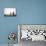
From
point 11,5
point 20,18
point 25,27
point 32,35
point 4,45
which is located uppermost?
point 11,5

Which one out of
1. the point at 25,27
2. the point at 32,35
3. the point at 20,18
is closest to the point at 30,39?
the point at 32,35

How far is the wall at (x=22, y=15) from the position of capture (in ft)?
10.0

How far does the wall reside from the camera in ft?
10.0

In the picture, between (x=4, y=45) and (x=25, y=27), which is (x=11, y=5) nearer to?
(x=25, y=27)

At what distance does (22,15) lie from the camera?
3.08 meters

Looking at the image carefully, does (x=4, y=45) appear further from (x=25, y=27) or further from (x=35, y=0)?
(x=35, y=0)

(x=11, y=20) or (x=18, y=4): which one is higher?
(x=18, y=4)

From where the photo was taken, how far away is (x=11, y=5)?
121 inches

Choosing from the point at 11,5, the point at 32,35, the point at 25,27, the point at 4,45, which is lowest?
the point at 4,45

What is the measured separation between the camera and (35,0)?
3.08 m

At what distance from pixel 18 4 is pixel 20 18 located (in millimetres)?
347

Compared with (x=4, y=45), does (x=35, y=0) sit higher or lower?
higher

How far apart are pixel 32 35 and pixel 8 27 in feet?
2.02

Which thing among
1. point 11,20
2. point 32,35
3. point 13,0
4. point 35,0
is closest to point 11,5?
point 13,0
